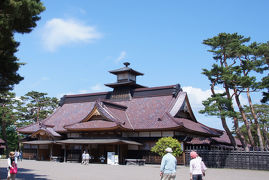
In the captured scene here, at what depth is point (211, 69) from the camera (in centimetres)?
2794

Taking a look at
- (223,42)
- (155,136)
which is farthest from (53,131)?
(223,42)

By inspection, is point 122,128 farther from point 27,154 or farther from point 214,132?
point 27,154

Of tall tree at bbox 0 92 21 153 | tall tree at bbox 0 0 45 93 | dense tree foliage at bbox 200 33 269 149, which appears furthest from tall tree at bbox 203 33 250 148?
tall tree at bbox 0 92 21 153

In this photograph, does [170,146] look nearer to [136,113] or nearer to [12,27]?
[136,113]

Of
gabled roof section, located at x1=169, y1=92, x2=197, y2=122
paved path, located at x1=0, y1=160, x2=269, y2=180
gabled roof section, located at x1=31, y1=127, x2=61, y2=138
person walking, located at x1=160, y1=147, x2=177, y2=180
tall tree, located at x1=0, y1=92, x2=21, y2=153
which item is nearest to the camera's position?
person walking, located at x1=160, y1=147, x2=177, y2=180

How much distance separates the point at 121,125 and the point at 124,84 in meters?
9.33

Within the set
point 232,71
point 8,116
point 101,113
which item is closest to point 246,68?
point 232,71

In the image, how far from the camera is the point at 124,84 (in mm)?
37531

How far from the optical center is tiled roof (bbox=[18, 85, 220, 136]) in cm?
3027

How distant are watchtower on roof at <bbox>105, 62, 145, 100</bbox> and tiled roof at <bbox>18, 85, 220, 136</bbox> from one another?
102 centimetres

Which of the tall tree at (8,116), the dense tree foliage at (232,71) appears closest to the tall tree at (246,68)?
the dense tree foliage at (232,71)

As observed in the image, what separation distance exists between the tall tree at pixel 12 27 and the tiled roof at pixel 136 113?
16076 millimetres

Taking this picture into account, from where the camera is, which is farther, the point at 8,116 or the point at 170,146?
the point at 8,116

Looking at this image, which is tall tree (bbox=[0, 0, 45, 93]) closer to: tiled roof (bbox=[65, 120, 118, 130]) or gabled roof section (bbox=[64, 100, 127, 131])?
tiled roof (bbox=[65, 120, 118, 130])
